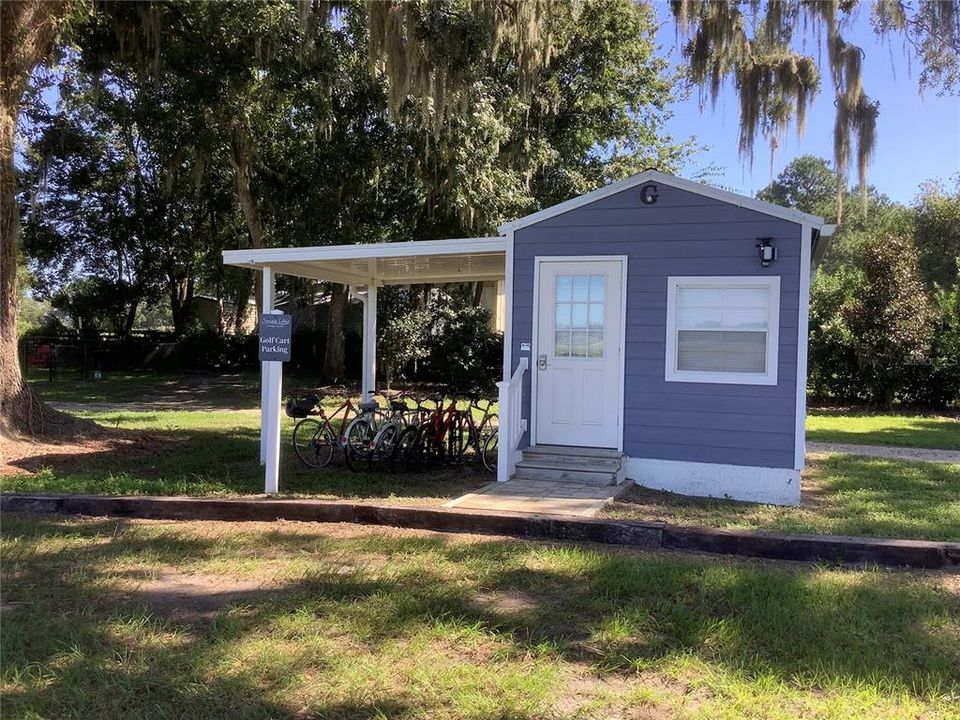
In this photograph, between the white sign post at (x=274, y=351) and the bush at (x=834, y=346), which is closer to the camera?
A: the white sign post at (x=274, y=351)

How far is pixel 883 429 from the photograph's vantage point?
12.9 meters

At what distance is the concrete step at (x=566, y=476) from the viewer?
7.07 meters

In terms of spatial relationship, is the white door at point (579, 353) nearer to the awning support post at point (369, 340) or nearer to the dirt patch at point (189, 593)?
the awning support post at point (369, 340)

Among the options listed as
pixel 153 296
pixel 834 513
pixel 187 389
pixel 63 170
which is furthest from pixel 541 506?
pixel 153 296

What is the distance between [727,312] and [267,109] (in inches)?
396

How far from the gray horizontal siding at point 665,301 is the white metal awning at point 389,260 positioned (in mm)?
801

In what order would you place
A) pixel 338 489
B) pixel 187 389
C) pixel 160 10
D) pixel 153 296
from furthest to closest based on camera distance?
1. pixel 153 296
2. pixel 187 389
3. pixel 160 10
4. pixel 338 489

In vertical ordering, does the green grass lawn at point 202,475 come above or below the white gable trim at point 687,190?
below

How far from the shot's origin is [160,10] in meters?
11.2

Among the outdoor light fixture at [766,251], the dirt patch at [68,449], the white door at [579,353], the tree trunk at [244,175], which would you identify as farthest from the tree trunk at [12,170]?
the outdoor light fixture at [766,251]

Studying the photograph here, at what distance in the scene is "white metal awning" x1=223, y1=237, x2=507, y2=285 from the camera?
303 inches

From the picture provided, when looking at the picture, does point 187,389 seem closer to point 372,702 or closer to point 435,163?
point 435,163

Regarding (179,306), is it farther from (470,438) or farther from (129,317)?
(470,438)

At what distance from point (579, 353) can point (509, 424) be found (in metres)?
1.10
